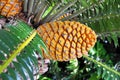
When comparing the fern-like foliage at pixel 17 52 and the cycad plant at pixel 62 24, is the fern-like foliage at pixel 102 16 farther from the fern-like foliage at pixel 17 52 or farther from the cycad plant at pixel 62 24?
the fern-like foliage at pixel 17 52

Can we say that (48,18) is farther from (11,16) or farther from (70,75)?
(70,75)

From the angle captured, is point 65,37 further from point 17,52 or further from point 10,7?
point 17,52

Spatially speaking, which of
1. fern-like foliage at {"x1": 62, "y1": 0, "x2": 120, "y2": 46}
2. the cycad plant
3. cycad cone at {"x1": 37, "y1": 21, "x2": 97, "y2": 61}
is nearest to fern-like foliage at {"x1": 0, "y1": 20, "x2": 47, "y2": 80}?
the cycad plant

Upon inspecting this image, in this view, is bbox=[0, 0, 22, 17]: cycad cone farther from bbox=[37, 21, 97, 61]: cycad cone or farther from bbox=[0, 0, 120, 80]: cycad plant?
bbox=[37, 21, 97, 61]: cycad cone

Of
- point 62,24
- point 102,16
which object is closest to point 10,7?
point 62,24

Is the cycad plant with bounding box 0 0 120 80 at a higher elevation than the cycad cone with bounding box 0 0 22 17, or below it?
below
